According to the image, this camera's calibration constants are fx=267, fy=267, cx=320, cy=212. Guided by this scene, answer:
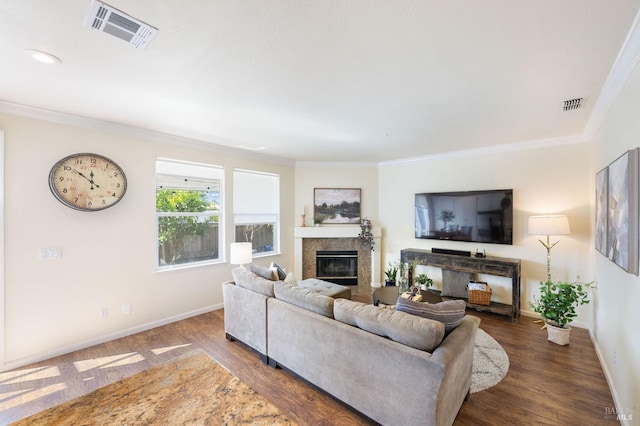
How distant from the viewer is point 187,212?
13.4ft

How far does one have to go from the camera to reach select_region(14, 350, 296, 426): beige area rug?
84cm

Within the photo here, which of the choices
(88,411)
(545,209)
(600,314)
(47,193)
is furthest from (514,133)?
(47,193)

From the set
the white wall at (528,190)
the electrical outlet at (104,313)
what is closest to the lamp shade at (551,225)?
the white wall at (528,190)

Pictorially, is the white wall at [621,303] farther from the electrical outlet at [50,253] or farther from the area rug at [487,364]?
the electrical outlet at [50,253]

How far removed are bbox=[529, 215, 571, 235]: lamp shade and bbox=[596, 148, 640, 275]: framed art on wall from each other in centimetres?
118

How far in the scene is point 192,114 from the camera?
→ 2947 mm

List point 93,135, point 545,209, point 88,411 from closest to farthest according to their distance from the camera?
point 88,411, point 93,135, point 545,209

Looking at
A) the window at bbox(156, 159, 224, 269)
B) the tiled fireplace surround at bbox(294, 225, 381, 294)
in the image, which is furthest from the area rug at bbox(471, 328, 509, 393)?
the window at bbox(156, 159, 224, 269)

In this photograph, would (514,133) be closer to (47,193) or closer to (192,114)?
(192,114)

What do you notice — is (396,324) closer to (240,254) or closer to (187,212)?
(240,254)

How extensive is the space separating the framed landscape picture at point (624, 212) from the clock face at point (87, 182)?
474cm

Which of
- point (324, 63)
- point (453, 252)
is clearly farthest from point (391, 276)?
point (324, 63)

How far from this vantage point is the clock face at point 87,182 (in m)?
2.89

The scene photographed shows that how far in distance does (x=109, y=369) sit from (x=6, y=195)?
1996 mm
